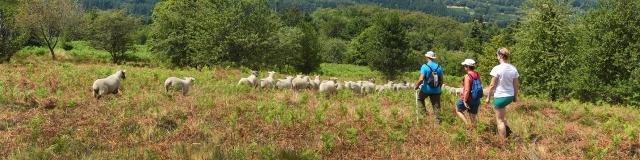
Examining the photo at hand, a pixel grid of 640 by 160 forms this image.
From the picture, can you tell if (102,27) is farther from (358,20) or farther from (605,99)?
(358,20)

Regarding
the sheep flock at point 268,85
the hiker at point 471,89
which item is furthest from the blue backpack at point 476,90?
the sheep flock at point 268,85

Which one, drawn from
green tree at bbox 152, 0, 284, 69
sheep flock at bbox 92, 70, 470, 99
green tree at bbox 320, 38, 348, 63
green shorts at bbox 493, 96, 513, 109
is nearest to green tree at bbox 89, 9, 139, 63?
green tree at bbox 152, 0, 284, 69

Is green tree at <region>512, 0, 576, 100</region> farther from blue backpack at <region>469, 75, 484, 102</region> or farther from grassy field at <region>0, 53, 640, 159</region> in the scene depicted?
blue backpack at <region>469, 75, 484, 102</region>

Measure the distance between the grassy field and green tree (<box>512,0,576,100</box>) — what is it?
19.3 m

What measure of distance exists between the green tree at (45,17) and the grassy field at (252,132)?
40.2 meters

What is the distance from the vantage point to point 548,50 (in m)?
33.6

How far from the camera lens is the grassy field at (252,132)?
9289 millimetres

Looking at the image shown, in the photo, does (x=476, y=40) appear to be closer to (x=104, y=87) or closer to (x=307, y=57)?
(x=307, y=57)

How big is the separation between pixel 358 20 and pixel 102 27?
132060mm

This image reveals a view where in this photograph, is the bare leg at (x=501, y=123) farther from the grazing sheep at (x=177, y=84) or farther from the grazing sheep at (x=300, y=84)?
the grazing sheep at (x=300, y=84)

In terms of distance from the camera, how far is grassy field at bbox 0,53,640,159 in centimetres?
929

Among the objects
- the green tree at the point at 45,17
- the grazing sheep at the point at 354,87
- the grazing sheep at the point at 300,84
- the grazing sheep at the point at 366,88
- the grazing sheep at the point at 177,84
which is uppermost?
the grazing sheep at the point at 177,84

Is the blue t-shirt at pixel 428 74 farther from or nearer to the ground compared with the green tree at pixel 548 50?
farther from the ground

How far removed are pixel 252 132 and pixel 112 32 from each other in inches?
1881
